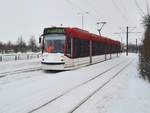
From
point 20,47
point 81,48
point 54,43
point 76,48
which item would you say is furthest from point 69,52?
point 20,47

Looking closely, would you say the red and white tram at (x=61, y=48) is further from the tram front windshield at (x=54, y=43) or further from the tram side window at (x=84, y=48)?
the tram side window at (x=84, y=48)

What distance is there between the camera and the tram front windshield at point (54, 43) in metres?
21.1

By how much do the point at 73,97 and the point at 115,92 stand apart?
2.04 meters

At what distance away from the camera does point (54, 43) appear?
2127 cm

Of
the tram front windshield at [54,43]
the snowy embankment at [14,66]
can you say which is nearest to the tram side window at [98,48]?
the snowy embankment at [14,66]

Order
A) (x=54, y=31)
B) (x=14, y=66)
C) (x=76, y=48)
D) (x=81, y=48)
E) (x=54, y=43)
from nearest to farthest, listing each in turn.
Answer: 1. (x=54, y=43)
2. (x=54, y=31)
3. (x=76, y=48)
4. (x=81, y=48)
5. (x=14, y=66)

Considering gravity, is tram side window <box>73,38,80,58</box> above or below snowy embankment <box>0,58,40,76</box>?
above

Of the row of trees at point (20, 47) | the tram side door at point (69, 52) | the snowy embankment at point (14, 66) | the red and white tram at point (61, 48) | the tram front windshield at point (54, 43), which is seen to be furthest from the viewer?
the row of trees at point (20, 47)

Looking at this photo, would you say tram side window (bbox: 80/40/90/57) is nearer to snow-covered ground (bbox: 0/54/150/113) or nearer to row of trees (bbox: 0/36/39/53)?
snow-covered ground (bbox: 0/54/150/113)

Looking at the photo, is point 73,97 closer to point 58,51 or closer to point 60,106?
point 60,106

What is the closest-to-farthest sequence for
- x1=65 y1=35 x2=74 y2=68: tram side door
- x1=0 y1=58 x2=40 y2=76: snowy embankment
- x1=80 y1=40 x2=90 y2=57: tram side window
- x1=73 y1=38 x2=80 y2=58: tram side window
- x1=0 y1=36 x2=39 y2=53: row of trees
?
x1=65 y1=35 x2=74 y2=68: tram side door < x1=73 y1=38 x2=80 y2=58: tram side window < x1=0 y1=58 x2=40 y2=76: snowy embankment < x1=80 y1=40 x2=90 y2=57: tram side window < x1=0 y1=36 x2=39 y2=53: row of trees

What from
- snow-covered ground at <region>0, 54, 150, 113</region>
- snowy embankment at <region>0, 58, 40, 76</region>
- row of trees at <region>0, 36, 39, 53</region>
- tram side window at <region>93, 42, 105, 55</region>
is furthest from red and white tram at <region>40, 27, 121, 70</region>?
row of trees at <region>0, 36, 39, 53</region>

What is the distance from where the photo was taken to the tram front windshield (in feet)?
69.3

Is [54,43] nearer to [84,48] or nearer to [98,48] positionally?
[84,48]
